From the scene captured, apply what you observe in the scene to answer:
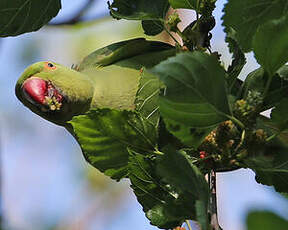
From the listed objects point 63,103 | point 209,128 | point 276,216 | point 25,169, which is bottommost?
point 25,169

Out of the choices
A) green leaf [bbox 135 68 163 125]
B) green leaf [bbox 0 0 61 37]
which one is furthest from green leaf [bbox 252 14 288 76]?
green leaf [bbox 0 0 61 37]

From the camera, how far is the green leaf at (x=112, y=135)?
98 cm

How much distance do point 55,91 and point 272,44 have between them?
844 mm

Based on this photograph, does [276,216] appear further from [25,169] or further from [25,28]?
[25,169]

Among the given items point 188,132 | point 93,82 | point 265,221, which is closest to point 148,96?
point 93,82

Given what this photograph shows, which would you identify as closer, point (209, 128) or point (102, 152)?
point (209, 128)

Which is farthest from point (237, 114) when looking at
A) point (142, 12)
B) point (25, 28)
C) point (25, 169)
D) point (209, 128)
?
point (25, 169)

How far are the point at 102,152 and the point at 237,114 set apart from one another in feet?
0.91

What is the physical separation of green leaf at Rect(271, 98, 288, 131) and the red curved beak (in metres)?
0.75

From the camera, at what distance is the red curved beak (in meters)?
1.46

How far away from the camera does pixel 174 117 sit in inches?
33.6

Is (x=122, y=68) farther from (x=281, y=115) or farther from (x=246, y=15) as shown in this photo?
(x=281, y=115)

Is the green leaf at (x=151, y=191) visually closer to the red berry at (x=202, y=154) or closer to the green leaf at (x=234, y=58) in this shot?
the red berry at (x=202, y=154)

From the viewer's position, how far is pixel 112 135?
3.26 ft
